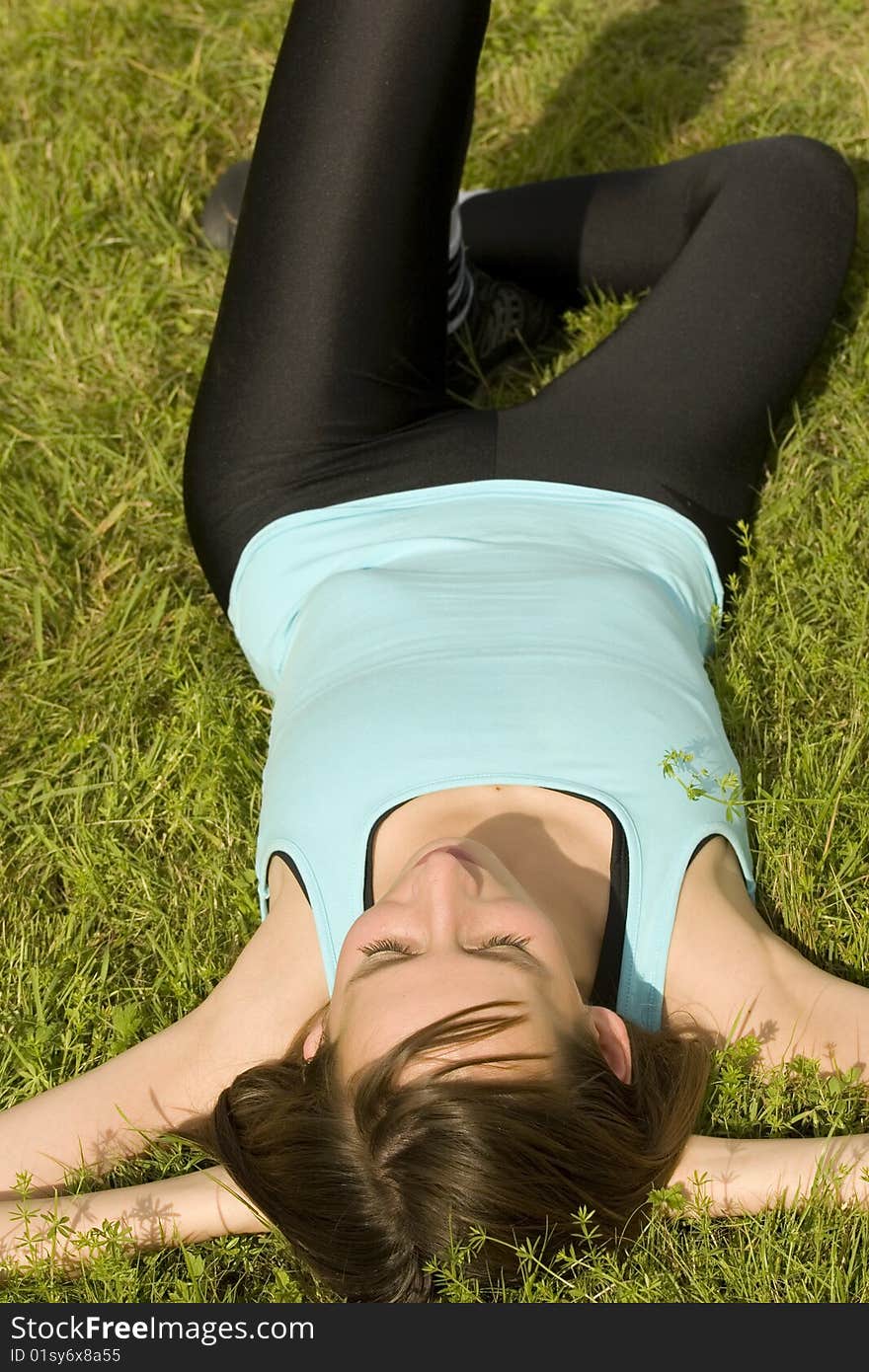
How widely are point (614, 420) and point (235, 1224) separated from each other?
2081mm

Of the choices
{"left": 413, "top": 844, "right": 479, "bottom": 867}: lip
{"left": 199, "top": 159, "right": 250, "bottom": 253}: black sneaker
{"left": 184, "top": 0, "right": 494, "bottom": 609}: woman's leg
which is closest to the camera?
{"left": 413, "top": 844, "right": 479, "bottom": 867}: lip

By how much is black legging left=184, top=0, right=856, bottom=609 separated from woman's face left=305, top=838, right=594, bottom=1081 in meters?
1.24

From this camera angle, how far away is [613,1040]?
2436mm

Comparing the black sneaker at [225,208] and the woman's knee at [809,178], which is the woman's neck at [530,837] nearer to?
the woman's knee at [809,178]

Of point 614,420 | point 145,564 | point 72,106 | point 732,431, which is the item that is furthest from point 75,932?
point 72,106

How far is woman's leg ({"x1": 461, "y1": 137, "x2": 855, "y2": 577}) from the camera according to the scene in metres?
3.10

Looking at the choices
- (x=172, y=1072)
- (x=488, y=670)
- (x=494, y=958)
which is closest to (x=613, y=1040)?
(x=494, y=958)

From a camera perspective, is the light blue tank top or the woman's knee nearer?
the light blue tank top

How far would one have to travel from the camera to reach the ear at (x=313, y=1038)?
250 centimetres

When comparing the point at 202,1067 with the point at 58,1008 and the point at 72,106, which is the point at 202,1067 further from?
the point at 72,106

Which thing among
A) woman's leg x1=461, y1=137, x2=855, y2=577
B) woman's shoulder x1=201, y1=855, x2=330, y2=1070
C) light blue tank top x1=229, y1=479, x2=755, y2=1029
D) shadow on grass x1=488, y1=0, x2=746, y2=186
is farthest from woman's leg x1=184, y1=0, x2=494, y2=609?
shadow on grass x1=488, y1=0, x2=746, y2=186

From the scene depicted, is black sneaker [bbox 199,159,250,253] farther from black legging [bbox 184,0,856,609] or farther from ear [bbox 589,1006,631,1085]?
ear [bbox 589,1006,631,1085]

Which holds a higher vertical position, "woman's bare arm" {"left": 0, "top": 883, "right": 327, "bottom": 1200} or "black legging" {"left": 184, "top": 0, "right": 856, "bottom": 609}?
"black legging" {"left": 184, "top": 0, "right": 856, "bottom": 609}

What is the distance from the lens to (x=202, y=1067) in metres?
2.60
